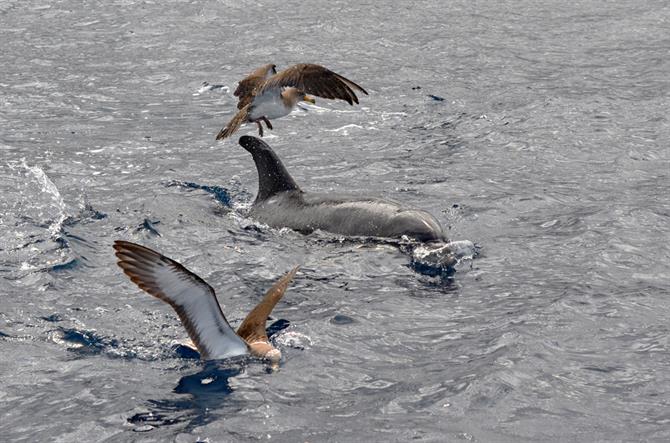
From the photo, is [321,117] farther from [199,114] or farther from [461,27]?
[461,27]

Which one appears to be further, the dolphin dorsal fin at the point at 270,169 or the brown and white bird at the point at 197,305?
the dolphin dorsal fin at the point at 270,169

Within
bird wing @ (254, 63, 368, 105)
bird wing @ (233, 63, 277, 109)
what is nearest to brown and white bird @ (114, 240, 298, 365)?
bird wing @ (254, 63, 368, 105)

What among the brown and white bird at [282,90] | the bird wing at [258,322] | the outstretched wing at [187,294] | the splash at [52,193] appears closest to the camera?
the outstretched wing at [187,294]

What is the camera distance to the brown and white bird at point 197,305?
377 inches

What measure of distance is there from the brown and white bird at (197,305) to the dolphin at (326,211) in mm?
4012

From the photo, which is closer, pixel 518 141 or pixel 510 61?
pixel 518 141

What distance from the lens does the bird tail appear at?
14.1 meters

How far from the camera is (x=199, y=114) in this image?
73.7 ft

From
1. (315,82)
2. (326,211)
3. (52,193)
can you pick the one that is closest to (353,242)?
(326,211)

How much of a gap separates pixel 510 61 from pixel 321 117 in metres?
5.91

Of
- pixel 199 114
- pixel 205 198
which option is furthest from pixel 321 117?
pixel 205 198

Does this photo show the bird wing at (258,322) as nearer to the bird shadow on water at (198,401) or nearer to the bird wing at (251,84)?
the bird shadow on water at (198,401)

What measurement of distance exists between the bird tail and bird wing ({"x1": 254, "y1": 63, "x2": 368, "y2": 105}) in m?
0.46

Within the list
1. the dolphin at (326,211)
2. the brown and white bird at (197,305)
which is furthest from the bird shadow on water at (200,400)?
the dolphin at (326,211)
